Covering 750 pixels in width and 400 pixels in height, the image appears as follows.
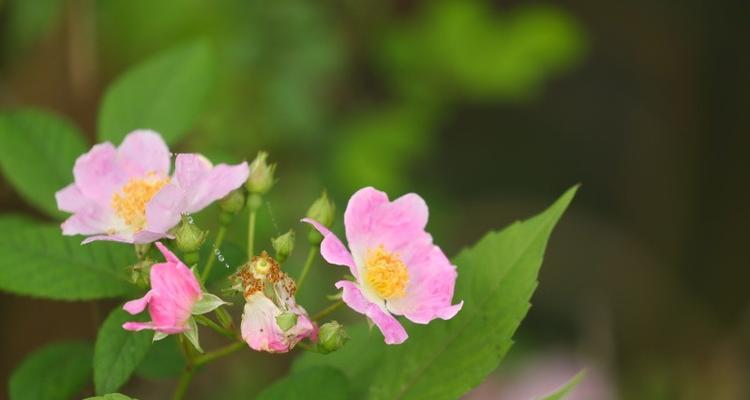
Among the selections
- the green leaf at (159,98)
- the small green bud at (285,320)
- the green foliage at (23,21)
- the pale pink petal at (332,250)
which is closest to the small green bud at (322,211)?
the pale pink petal at (332,250)

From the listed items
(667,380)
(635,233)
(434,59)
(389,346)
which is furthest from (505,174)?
(389,346)

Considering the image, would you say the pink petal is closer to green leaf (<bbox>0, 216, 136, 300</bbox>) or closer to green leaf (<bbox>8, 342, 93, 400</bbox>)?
green leaf (<bbox>0, 216, 136, 300</bbox>)

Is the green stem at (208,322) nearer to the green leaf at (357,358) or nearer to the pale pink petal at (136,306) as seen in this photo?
the pale pink petal at (136,306)

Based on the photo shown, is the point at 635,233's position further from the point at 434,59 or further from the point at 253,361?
the point at 253,361

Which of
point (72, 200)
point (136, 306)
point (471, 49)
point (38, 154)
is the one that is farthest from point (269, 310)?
point (471, 49)

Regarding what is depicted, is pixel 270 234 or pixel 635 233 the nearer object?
pixel 270 234

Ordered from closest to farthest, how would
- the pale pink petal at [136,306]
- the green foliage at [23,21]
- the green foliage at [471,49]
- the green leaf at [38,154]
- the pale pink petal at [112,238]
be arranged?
the pale pink petal at [136,306] < the pale pink petal at [112,238] < the green leaf at [38,154] < the green foliage at [23,21] < the green foliage at [471,49]

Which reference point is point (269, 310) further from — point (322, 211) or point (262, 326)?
point (322, 211)
